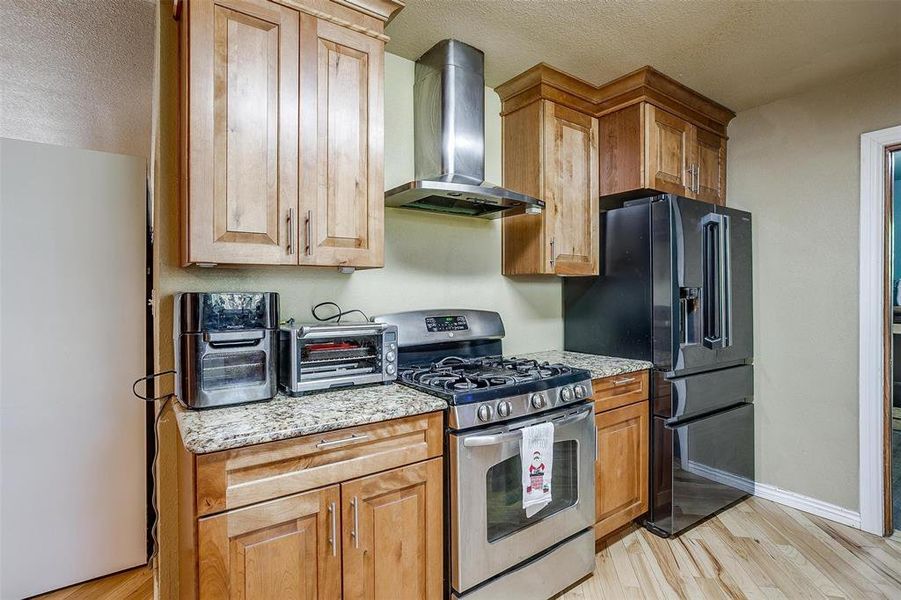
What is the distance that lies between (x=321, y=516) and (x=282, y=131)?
4.25 feet

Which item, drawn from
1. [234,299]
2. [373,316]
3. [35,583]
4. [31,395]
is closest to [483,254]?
[373,316]

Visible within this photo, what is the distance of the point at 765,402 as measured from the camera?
9.59ft

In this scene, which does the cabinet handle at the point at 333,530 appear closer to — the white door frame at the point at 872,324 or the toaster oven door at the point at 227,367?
the toaster oven door at the point at 227,367

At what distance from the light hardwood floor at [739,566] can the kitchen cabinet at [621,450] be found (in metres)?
0.17

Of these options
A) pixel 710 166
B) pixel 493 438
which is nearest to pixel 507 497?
pixel 493 438

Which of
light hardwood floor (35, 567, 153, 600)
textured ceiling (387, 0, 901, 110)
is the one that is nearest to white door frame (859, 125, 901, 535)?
textured ceiling (387, 0, 901, 110)

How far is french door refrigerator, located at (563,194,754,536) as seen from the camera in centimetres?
240

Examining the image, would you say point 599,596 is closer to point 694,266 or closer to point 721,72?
point 694,266

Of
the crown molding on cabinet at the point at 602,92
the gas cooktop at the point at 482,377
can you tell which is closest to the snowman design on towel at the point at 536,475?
the gas cooktop at the point at 482,377

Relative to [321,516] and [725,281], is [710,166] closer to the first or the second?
[725,281]

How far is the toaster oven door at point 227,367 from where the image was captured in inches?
56.8

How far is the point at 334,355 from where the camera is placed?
1.74m

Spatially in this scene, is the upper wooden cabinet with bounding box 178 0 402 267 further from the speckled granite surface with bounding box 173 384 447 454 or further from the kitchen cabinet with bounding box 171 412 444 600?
the kitchen cabinet with bounding box 171 412 444 600

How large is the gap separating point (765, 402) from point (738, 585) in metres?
1.32
